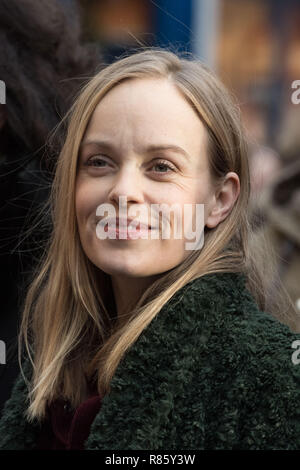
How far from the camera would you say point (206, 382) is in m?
1.54

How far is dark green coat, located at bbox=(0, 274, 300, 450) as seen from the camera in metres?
1.48

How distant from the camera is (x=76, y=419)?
1676mm

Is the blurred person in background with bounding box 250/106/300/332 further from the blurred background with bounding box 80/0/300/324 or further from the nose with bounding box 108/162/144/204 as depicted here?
the nose with bounding box 108/162/144/204

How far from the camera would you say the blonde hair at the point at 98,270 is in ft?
5.56

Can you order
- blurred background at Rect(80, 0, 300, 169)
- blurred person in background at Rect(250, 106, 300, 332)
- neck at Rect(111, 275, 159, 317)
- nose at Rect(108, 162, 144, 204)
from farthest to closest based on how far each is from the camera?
blurred background at Rect(80, 0, 300, 169) < blurred person in background at Rect(250, 106, 300, 332) < neck at Rect(111, 275, 159, 317) < nose at Rect(108, 162, 144, 204)

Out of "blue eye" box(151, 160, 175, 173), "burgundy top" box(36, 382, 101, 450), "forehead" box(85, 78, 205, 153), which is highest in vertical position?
"forehead" box(85, 78, 205, 153)

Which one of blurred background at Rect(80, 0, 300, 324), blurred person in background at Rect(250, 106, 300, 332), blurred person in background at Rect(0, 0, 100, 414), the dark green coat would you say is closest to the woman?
the dark green coat

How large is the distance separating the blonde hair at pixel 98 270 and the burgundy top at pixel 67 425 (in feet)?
0.10

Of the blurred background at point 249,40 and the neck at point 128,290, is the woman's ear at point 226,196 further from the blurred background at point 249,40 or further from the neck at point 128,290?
the blurred background at point 249,40

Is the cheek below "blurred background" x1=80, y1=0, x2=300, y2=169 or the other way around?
below

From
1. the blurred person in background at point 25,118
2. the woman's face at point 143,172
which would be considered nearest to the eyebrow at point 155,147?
the woman's face at point 143,172

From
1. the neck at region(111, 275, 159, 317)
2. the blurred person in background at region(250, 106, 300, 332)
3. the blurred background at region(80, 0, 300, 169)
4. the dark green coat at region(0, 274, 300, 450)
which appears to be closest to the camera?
the dark green coat at region(0, 274, 300, 450)

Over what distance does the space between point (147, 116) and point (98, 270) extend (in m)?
0.45

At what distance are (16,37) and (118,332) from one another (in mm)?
1047
